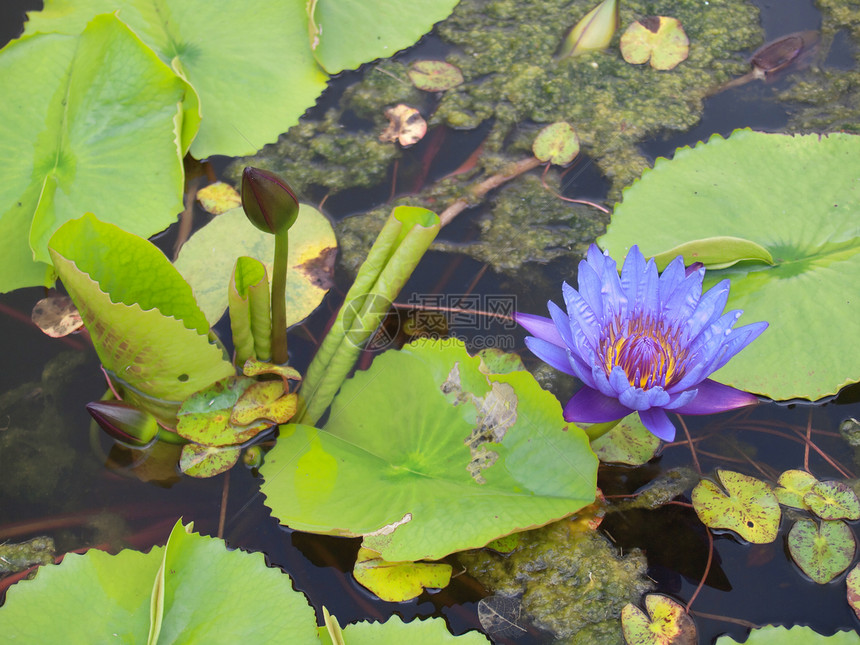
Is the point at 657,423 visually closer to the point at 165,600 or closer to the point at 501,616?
the point at 501,616

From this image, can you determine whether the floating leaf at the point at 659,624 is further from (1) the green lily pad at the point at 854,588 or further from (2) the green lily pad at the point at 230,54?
(2) the green lily pad at the point at 230,54

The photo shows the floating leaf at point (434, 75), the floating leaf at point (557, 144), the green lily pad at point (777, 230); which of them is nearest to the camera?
the green lily pad at point (777, 230)

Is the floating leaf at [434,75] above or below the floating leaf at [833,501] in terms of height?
above

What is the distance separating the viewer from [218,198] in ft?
7.84

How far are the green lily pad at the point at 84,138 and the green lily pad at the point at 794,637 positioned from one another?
2.03 metres

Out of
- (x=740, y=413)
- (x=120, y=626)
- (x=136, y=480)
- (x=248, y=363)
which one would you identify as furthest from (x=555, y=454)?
(x=136, y=480)

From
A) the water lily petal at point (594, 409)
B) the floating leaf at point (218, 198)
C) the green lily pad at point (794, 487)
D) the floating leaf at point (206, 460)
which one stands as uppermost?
the water lily petal at point (594, 409)

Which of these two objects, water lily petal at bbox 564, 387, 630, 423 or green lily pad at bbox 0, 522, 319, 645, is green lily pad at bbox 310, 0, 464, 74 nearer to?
water lily petal at bbox 564, 387, 630, 423

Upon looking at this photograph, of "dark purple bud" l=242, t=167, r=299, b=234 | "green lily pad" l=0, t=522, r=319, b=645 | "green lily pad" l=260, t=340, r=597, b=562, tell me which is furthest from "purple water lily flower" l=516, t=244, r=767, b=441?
"green lily pad" l=0, t=522, r=319, b=645

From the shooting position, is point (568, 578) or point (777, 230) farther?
point (777, 230)

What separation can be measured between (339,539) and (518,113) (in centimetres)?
182

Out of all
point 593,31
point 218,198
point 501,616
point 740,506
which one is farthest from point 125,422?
point 593,31

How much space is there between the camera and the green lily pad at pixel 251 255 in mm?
2107

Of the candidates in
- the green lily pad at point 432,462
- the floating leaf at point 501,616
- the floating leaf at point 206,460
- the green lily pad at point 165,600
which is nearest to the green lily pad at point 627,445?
the green lily pad at point 432,462
